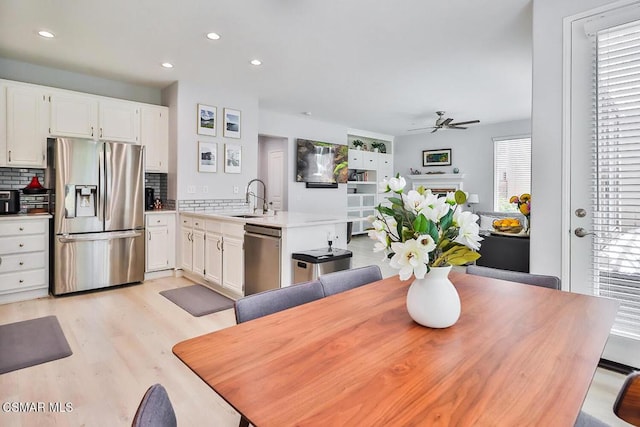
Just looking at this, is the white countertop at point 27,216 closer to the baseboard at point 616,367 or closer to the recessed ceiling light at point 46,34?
the recessed ceiling light at point 46,34

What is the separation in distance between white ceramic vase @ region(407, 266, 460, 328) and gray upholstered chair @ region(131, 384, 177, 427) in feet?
2.46

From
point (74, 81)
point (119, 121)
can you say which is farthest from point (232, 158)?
point (74, 81)

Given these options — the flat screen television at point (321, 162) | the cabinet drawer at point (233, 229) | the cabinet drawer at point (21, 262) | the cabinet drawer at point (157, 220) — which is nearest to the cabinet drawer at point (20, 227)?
the cabinet drawer at point (21, 262)

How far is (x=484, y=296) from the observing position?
1.44 meters

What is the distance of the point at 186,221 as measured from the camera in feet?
14.8

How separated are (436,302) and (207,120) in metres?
4.51

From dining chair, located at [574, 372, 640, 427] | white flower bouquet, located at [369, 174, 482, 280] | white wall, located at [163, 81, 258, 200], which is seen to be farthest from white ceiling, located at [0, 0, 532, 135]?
dining chair, located at [574, 372, 640, 427]

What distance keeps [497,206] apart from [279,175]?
4772 millimetres

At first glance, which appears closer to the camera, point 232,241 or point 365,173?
point 232,241

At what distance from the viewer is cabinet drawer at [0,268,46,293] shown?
139 inches

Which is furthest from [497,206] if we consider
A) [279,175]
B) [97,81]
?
[97,81]

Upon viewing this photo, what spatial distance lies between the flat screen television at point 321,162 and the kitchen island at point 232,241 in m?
2.81

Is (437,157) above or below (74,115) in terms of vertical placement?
above

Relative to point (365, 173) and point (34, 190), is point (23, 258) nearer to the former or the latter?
point (34, 190)
